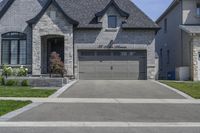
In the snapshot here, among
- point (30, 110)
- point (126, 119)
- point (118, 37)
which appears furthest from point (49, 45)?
point (126, 119)

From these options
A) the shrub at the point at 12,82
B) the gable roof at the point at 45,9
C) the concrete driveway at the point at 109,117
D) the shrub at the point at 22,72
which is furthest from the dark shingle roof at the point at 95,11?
the concrete driveway at the point at 109,117

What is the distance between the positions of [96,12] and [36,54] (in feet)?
20.2

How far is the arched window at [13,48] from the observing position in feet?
105

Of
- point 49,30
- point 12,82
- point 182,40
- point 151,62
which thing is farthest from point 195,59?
point 12,82

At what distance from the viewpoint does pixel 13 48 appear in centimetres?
3206

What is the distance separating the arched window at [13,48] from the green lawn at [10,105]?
15074 mm

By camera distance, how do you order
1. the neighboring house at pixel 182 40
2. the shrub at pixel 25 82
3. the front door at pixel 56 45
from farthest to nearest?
1. the front door at pixel 56 45
2. the neighboring house at pixel 182 40
3. the shrub at pixel 25 82

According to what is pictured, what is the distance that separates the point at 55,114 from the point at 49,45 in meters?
19.9

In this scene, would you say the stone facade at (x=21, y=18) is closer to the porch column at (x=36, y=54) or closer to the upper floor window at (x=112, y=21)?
the porch column at (x=36, y=54)

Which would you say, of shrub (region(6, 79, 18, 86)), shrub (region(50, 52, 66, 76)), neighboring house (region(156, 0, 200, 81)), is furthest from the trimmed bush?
neighboring house (region(156, 0, 200, 81))

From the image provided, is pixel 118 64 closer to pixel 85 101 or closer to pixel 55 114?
pixel 85 101

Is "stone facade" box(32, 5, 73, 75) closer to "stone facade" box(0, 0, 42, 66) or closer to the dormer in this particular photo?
"stone facade" box(0, 0, 42, 66)

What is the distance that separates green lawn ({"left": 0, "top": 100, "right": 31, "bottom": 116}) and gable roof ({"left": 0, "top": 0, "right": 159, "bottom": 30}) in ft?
48.1

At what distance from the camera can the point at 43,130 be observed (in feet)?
35.5
